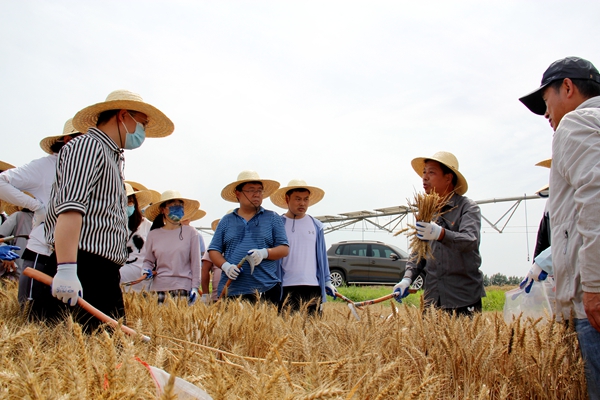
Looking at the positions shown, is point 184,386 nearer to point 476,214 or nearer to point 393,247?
point 476,214

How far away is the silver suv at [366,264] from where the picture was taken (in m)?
16.9

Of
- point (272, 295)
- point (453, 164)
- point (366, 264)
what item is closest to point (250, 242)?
point (272, 295)

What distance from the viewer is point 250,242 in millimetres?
4828

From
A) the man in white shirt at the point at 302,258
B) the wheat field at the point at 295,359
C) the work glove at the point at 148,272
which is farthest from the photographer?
the work glove at the point at 148,272

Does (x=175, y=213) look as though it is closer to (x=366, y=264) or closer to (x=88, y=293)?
(x=88, y=293)

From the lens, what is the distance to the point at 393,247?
17.2 meters

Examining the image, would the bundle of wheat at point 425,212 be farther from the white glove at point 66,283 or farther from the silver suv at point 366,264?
the silver suv at point 366,264

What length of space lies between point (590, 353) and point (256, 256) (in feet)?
10.1

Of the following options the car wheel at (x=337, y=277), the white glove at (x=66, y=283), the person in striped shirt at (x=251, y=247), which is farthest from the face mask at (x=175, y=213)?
the car wheel at (x=337, y=277)

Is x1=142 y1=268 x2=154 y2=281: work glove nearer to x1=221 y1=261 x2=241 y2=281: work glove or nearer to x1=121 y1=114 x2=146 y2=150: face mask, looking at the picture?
x1=221 y1=261 x2=241 y2=281: work glove

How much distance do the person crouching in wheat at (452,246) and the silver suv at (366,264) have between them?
13039 millimetres

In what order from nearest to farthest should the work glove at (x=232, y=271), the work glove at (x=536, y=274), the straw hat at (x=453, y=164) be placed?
the work glove at (x=536, y=274)
the straw hat at (x=453, y=164)
the work glove at (x=232, y=271)

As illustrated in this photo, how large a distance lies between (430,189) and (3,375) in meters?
3.38

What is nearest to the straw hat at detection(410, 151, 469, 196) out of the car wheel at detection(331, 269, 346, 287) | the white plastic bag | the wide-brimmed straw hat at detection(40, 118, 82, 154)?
the white plastic bag
